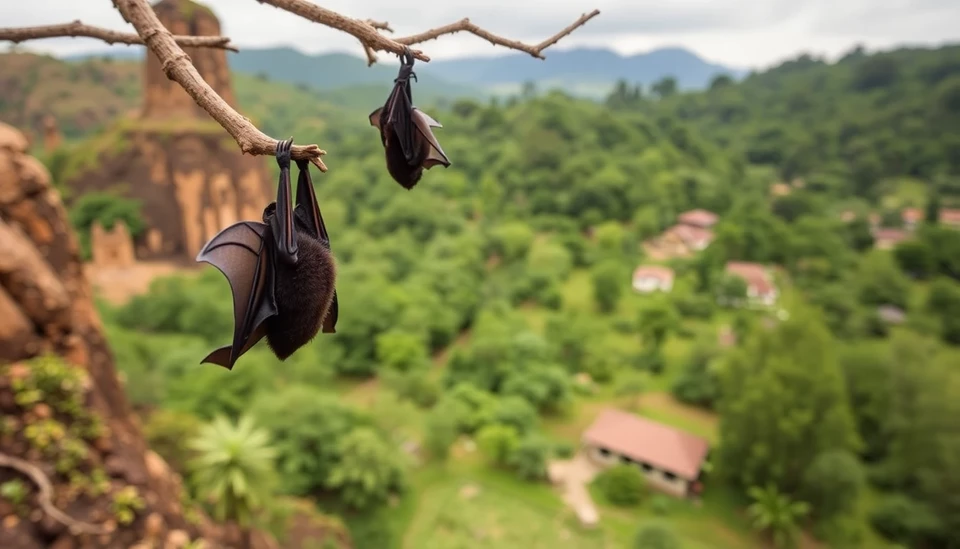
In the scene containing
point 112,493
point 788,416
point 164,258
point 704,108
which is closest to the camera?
point 112,493

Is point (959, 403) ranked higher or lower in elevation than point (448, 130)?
lower

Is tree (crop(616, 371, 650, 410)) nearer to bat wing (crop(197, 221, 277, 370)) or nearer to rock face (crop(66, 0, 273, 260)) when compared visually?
bat wing (crop(197, 221, 277, 370))

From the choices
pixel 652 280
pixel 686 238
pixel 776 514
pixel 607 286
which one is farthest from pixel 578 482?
pixel 686 238

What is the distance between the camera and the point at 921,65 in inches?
2881

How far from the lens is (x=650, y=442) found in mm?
14844

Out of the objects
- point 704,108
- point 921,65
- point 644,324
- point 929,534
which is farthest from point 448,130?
point 921,65

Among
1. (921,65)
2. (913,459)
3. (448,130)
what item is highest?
(921,65)

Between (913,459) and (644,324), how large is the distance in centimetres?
863

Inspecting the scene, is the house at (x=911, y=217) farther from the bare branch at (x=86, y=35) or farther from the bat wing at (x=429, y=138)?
the bare branch at (x=86, y=35)

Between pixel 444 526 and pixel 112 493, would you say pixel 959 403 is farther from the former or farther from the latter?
pixel 112 493

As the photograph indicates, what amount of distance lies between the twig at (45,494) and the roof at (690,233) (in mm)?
34436

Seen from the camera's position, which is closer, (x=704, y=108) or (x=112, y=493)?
(x=112, y=493)

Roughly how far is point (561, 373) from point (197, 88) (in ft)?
54.5

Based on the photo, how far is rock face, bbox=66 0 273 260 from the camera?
24.7 meters
